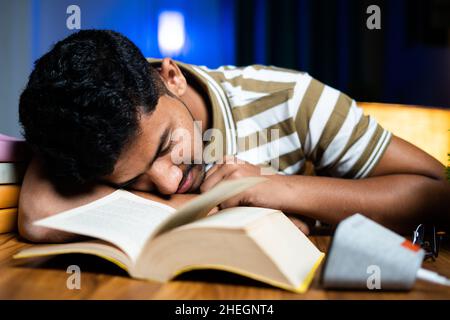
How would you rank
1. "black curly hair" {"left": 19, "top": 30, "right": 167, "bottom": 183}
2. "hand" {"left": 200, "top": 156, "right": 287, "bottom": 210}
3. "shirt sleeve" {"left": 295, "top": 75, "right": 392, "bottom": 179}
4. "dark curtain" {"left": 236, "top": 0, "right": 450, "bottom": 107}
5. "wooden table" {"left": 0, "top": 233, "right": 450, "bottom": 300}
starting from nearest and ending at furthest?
"wooden table" {"left": 0, "top": 233, "right": 450, "bottom": 300}
"black curly hair" {"left": 19, "top": 30, "right": 167, "bottom": 183}
"hand" {"left": 200, "top": 156, "right": 287, "bottom": 210}
"shirt sleeve" {"left": 295, "top": 75, "right": 392, "bottom": 179}
"dark curtain" {"left": 236, "top": 0, "right": 450, "bottom": 107}

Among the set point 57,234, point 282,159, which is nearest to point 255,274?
point 57,234

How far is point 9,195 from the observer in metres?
0.91

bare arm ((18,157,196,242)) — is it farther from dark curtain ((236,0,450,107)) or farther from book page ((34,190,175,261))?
dark curtain ((236,0,450,107))

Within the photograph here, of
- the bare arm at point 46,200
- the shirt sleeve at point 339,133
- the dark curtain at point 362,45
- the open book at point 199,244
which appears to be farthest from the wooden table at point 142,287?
the dark curtain at point 362,45

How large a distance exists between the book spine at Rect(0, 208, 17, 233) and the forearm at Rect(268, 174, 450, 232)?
0.48 meters

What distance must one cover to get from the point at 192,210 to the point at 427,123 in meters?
0.94

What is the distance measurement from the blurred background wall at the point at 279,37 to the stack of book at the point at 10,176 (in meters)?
1.31

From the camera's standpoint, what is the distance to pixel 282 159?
42.6 inches

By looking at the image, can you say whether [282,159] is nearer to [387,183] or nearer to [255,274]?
[387,183]

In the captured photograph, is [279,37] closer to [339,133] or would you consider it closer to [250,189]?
[339,133]

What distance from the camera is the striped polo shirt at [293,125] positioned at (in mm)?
1022

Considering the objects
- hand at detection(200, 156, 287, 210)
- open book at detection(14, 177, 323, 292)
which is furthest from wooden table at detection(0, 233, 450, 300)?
hand at detection(200, 156, 287, 210)

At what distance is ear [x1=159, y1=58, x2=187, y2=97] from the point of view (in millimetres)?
1021

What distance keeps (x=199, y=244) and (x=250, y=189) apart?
1.04 feet
